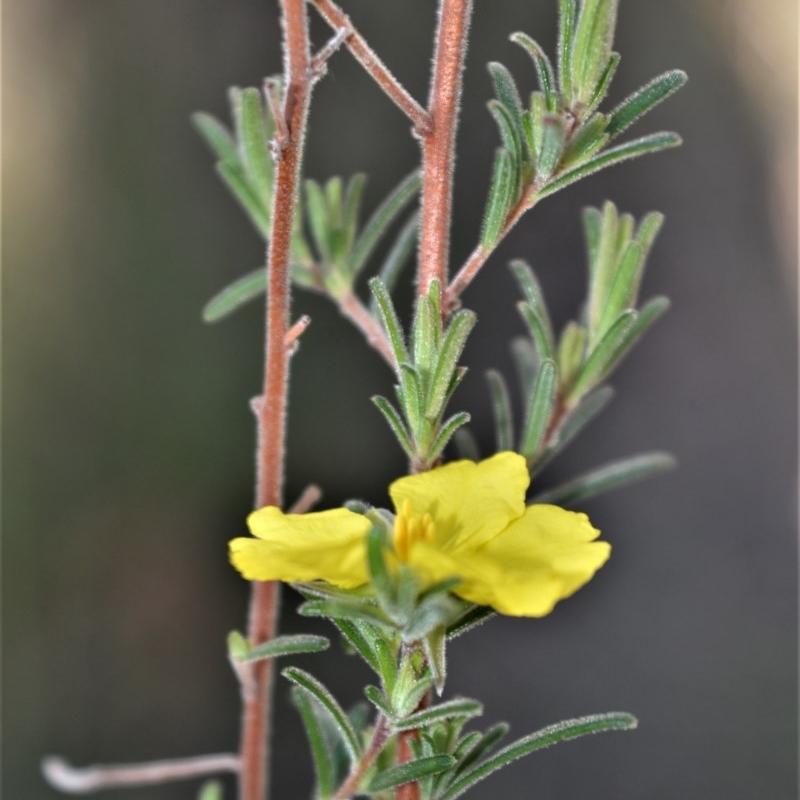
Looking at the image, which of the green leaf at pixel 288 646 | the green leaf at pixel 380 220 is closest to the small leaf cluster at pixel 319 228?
the green leaf at pixel 380 220

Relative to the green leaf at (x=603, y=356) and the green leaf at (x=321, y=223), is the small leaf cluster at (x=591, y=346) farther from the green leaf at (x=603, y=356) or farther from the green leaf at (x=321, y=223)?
the green leaf at (x=321, y=223)

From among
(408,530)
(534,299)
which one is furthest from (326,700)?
(534,299)

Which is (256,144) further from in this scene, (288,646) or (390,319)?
(288,646)

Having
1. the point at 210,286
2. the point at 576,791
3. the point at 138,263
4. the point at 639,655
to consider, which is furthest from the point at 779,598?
the point at 138,263

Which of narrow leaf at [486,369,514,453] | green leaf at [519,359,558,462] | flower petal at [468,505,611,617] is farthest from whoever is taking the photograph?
narrow leaf at [486,369,514,453]

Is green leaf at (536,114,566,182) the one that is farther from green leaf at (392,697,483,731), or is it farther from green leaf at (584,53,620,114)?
green leaf at (392,697,483,731)

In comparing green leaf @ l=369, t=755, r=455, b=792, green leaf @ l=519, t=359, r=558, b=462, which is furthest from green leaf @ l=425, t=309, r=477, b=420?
green leaf @ l=369, t=755, r=455, b=792

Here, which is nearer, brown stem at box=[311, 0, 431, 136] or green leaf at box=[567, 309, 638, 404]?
brown stem at box=[311, 0, 431, 136]
